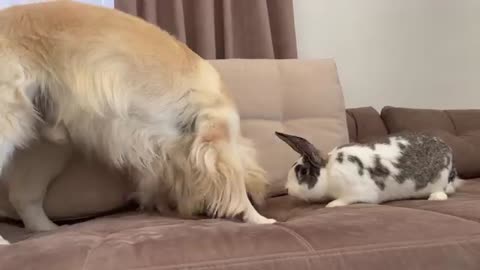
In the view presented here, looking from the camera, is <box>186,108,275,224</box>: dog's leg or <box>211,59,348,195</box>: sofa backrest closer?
<box>186,108,275,224</box>: dog's leg

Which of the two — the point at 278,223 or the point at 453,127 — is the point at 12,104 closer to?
the point at 278,223

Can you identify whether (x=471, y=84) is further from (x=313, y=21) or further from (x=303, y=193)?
(x=303, y=193)

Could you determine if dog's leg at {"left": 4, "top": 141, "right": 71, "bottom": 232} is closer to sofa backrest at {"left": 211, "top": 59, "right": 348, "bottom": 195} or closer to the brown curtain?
sofa backrest at {"left": 211, "top": 59, "right": 348, "bottom": 195}

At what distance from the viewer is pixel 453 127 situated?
7.85 ft

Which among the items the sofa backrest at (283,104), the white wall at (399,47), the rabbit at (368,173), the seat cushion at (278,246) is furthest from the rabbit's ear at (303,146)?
the white wall at (399,47)

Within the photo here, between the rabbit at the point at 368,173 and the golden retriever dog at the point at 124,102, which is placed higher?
the golden retriever dog at the point at 124,102

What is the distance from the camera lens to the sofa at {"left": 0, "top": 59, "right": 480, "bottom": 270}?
3.58 feet

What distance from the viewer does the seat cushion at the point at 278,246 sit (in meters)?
1.07

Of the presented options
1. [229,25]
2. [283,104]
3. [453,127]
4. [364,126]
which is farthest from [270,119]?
[453,127]

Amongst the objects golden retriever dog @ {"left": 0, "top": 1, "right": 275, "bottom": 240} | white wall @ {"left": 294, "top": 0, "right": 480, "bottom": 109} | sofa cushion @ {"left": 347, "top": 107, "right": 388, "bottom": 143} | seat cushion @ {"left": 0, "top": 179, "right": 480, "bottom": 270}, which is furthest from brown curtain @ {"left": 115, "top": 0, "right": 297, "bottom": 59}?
seat cushion @ {"left": 0, "top": 179, "right": 480, "bottom": 270}

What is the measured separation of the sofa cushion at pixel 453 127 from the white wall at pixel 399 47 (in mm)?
491

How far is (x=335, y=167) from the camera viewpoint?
1.69 m

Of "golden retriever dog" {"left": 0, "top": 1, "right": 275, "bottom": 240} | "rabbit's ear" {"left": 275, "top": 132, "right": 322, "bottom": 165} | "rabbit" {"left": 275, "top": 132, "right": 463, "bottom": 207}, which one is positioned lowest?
"rabbit" {"left": 275, "top": 132, "right": 463, "bottom": 207}

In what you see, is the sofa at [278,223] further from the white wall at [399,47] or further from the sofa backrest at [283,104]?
the white wall at [399,47]
